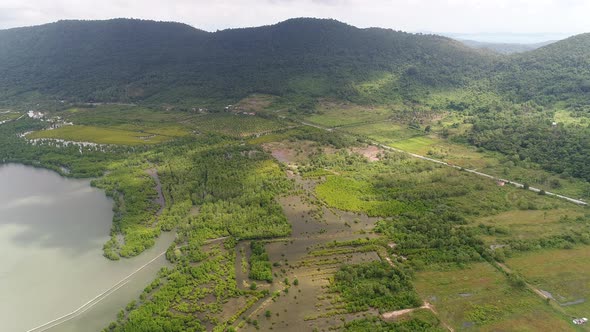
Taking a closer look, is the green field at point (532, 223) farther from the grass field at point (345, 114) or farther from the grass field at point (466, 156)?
the grass field at point (345, 114)

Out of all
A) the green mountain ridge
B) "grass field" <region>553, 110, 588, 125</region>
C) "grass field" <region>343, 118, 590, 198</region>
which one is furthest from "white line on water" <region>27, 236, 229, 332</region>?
"grass field" <region>553, 110, 588, 125</region>

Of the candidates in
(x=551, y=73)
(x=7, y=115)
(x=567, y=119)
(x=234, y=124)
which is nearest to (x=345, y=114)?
(x=234, y=124)

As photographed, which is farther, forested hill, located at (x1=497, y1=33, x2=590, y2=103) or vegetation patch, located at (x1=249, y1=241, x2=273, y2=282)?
forested hill, located at (x1=497, y1=33, x2=590, y2=103)

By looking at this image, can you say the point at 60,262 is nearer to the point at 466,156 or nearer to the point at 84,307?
the point at 84,307

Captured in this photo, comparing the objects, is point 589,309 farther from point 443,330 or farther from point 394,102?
point 394,102

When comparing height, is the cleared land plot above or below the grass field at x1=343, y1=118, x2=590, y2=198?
above

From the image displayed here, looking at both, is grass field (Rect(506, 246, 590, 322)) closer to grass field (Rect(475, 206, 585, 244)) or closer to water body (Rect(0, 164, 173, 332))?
grass field (Rect(475, 206, 585, 244))

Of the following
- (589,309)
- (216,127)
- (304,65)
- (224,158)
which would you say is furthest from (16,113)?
(589,309)
